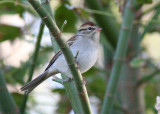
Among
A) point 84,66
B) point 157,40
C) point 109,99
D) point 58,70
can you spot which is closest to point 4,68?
point 58,70

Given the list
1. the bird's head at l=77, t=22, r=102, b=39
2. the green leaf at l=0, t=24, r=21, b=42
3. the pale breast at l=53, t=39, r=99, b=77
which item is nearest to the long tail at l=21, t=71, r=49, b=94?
the pale breast at l=53, t=39, r=99, b=77

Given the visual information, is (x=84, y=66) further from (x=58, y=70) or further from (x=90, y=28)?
(x=90, y=28)

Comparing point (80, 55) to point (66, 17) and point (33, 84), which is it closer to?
point (33, 84)

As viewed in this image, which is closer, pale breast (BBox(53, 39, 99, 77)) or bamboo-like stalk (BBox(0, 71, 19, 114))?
bamboo-like stalk (BBox(0, 71, 19, 114))

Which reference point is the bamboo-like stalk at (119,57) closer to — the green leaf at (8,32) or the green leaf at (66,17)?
the green leaf at (66,17)

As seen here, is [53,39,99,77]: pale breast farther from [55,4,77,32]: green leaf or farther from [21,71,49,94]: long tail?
[55,4,77,32]: green leaf

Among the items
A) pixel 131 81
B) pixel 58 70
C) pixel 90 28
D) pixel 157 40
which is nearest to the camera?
pixel 58 70

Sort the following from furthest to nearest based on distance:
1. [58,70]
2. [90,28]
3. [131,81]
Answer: [131,81] → [90,28] → [58,70]
